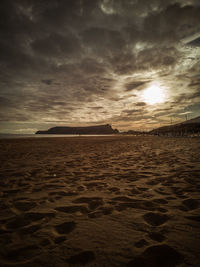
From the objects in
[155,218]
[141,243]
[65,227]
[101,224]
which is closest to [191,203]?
[155,218]

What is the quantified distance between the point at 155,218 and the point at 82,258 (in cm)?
130

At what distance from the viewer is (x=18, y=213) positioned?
2396mm

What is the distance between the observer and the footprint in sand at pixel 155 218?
2.05m

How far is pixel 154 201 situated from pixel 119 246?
1.38 metres

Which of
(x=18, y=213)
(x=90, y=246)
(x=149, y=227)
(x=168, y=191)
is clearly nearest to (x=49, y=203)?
(x=18, y=213)

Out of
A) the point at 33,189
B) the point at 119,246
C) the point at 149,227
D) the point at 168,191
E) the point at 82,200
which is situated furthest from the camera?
the point at 33,189

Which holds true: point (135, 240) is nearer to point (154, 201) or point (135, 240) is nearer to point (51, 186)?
point (154, 201)

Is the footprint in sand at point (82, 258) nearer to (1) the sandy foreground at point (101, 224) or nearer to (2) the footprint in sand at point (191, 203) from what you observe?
(1) the sandy foreground at point (101, 224)

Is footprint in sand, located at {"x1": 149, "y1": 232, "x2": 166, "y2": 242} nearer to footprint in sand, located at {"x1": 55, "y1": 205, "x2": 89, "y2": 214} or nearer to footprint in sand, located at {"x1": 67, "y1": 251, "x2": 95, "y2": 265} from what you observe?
footprint in sand, located at {"x1": 67, "y1": 251, "x2": 95, "y2": 265}

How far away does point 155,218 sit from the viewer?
2.16 metres

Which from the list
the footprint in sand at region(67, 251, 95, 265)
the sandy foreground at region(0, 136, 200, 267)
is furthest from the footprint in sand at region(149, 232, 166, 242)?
the footprint in sand at region(67, 251, 95, 265)

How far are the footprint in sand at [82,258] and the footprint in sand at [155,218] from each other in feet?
3.38

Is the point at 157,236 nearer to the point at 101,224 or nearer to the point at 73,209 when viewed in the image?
the point at 101,224

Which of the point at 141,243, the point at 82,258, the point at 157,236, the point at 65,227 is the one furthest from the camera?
the point at 65,227
